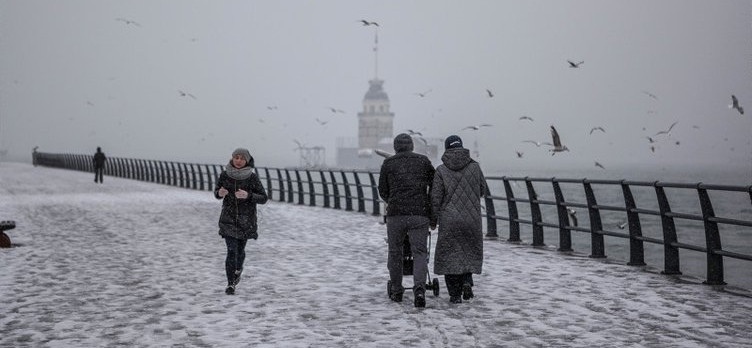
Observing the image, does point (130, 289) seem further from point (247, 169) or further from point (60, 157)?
point (60, 157)

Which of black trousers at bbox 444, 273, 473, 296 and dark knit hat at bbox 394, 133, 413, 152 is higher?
dark knit hat at bbox 394, 133, 413, 152

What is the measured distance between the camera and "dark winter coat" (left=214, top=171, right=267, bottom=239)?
9844 mm

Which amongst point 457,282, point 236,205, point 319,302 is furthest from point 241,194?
point 457,282

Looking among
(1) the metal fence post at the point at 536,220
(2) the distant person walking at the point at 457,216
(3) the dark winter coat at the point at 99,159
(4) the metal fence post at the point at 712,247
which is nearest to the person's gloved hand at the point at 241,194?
(2) the distant person walking at the point at 457,216

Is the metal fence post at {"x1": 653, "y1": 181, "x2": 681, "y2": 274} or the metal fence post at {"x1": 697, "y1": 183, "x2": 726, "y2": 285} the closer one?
the metal fence post at {"x1": 697, "y1": 183, "x2": 726, "y2": 285}

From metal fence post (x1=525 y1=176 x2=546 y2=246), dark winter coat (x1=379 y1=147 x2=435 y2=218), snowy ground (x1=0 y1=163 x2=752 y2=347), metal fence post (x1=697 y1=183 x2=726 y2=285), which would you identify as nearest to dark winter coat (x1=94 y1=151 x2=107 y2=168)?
snowy ground (x1=0 y1=163 x2=752 y2=347)

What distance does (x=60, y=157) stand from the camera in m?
91.0

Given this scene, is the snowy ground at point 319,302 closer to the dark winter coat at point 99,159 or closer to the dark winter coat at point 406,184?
the dark winter coat at point 406,184

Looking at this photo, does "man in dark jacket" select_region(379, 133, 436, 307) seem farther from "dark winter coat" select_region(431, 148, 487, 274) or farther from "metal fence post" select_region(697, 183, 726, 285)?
"metal fence post" select_region(697, 183, 726, 285)

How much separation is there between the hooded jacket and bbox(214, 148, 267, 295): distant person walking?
1.48 m

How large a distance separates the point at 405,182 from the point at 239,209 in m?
1.91

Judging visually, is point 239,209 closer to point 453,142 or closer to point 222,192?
point 222,192

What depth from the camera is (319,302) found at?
934 cm

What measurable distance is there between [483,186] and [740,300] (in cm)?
291
